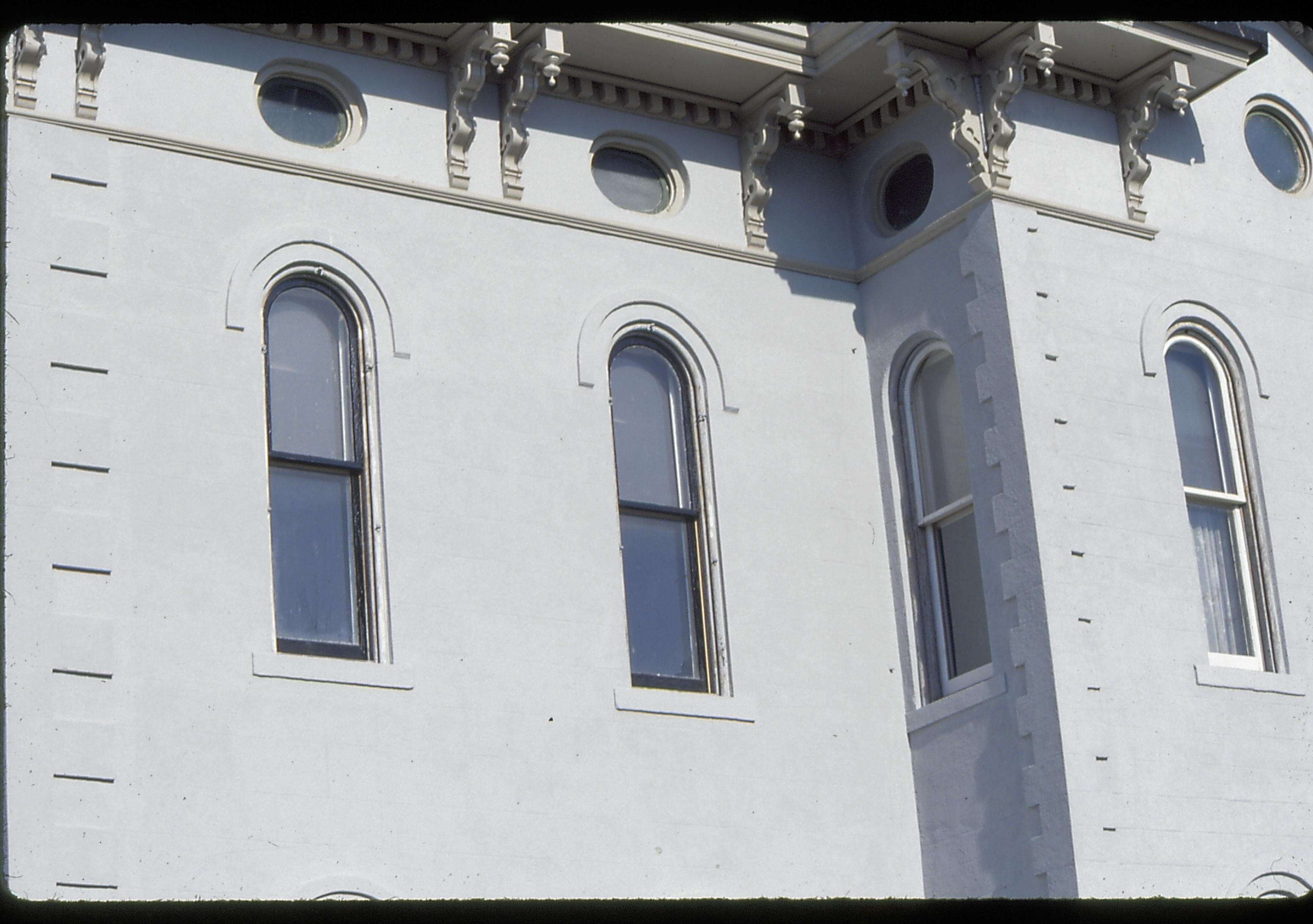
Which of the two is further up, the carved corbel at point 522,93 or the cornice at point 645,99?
the cornice at point 645,99

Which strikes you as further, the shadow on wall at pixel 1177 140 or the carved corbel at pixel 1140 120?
the shadow on wall at pixel 1177 140

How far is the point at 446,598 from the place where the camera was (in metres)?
11.9

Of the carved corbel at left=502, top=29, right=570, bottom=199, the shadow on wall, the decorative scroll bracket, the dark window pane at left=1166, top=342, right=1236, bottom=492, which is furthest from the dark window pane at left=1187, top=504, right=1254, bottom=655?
the decorative scroll bracket

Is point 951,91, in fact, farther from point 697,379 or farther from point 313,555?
point 313,555

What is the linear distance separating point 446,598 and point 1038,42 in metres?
5.39

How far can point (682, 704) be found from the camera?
1246 centimetres

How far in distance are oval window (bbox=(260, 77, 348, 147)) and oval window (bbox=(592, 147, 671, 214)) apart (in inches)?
72.4

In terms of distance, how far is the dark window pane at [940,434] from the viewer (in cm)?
1363

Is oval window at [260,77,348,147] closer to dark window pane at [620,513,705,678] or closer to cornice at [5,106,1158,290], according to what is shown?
cornice at [5,106,1158,290]

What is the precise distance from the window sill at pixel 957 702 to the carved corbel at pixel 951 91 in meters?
3.26

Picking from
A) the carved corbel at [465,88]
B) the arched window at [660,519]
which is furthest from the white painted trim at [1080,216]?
the carved corbel at [465,88]

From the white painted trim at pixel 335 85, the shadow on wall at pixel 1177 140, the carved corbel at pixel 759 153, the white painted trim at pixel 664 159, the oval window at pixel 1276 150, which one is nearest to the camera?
the white painted trim at pixel 335 85

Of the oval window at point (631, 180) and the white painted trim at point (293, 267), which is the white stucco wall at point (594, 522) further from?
the oval window at point (631, 180)

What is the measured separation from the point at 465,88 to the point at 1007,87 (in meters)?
3.58
